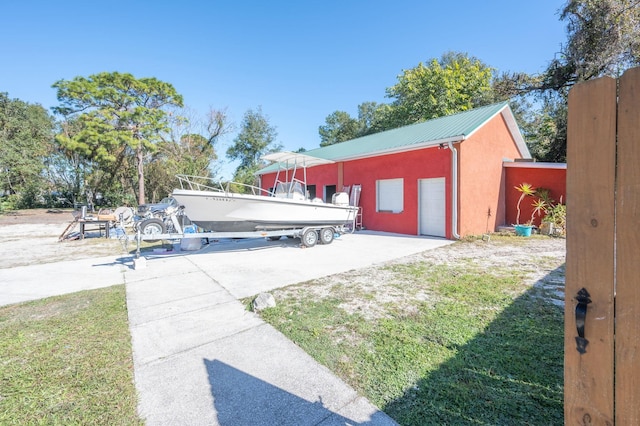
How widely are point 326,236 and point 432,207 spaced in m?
4.06

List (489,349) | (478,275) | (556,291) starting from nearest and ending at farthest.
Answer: (489,349)
(556,291)
(478,275)

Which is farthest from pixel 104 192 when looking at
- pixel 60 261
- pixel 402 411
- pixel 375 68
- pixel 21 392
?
pixel 402 411

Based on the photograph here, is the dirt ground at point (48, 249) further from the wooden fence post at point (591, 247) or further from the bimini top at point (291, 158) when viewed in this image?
the wooden fence post at point (591, 247)

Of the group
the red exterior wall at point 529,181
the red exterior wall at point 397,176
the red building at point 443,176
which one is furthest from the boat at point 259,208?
the red exterior wall at point 529,181

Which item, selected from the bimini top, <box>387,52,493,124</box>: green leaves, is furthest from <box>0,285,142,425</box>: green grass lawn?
<box>387,52,493,124</box>: green leaves

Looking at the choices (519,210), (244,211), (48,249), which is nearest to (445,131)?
(519,210)

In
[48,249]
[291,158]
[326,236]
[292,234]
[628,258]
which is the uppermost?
[291,158]

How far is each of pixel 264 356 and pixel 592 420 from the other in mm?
2334

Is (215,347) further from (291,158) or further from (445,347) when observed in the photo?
(291,158)

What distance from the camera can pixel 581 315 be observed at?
2.86 ft

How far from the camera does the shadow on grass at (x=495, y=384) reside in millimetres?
1841

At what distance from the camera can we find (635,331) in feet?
2.68

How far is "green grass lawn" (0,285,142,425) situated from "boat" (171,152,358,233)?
307 centimetres

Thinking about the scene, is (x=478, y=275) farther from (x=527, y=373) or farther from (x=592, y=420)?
(x=592, y=420)
